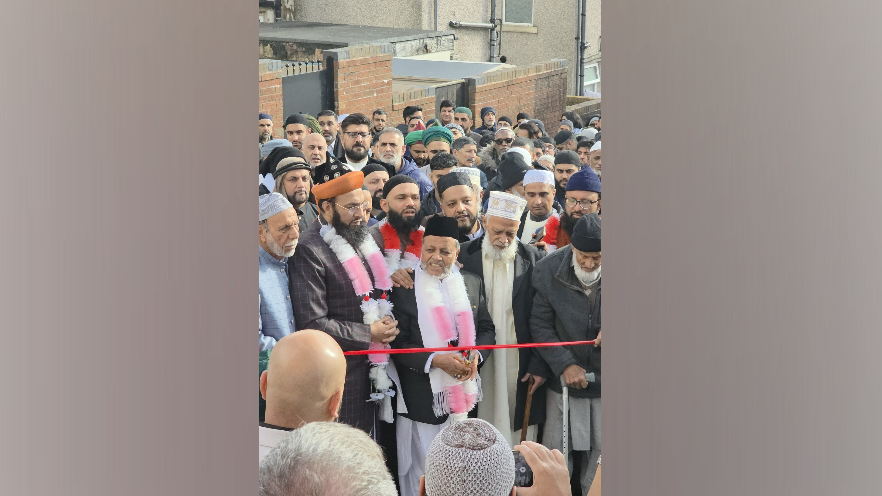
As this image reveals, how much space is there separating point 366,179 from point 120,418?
3.64 meters

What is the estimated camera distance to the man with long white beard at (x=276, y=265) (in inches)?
146

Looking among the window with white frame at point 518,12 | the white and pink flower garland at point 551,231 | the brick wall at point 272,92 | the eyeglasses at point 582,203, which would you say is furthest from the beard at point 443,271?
the window with white frame at point 518,12

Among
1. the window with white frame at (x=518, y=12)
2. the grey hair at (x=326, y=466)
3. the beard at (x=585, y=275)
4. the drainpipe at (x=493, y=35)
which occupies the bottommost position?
the grey hair at (x=326, y=466)

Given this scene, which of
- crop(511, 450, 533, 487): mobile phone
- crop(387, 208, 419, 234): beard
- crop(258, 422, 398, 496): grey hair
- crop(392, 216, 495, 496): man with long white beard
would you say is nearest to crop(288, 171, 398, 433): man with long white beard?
crop(392, 216, 495, 496): man with long white beard

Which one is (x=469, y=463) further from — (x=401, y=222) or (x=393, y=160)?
(x=393, y=160)

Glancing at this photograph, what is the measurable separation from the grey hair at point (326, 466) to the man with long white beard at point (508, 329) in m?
2.09

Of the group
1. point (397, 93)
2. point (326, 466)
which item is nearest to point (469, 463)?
point (326, 466)

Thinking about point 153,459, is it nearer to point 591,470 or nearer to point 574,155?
point 591,470

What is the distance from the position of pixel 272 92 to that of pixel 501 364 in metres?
7.03

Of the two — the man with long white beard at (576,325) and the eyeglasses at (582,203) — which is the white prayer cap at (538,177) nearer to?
the eyeglasses at (582,203)

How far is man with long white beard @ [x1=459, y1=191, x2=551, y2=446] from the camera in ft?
14.0

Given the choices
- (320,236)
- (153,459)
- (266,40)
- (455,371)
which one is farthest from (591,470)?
(266,40)

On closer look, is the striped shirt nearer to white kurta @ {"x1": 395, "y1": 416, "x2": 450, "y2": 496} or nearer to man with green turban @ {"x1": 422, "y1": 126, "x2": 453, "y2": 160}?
white kurta @ {"x1": 395, "y1": 416, "x2": 450, "y2": 496}

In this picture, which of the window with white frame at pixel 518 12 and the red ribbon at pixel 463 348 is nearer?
the red ribbon at pixel 463 348
